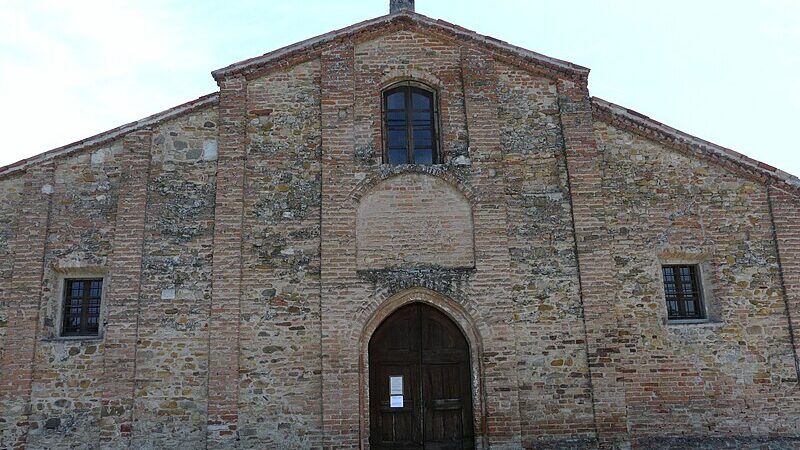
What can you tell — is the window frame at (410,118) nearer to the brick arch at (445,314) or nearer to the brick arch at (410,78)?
the brick arch at (410,78)

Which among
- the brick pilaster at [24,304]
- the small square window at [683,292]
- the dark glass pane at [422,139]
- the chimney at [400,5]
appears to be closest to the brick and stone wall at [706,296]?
the small square window at [683,292]

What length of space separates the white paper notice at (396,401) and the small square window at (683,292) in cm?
444

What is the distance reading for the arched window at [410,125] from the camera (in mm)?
11852

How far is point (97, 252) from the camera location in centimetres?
1114

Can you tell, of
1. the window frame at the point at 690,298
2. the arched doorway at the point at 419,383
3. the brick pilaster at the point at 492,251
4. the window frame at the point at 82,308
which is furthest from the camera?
the window frame at the point at 690,298

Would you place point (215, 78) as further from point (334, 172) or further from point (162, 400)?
point (162, 400)

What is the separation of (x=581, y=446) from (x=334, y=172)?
18.5 feet

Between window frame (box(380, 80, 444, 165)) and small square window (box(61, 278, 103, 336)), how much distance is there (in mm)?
5028

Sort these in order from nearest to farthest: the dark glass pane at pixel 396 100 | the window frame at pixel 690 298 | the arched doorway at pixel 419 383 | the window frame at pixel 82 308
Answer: the arched doorway at pixel 419 383, the window frame at pixel 82 308, the window frame at pixel 690 298, the dark glass pane at pixel 396 100

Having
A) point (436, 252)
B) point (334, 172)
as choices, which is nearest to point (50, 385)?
point (334, 172)

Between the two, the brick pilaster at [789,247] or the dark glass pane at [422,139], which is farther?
the dark glass pane at [422,139]

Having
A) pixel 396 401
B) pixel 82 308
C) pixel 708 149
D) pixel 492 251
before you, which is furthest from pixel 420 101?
pixel 82 308

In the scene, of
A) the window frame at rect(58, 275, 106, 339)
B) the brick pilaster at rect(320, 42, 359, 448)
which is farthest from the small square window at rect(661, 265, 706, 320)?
the window frame at rect(58, 275, 106, 339)

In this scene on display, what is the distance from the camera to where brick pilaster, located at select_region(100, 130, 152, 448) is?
34.2 feet
